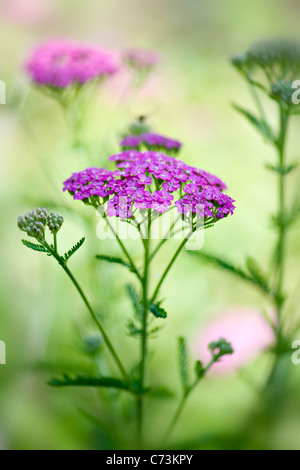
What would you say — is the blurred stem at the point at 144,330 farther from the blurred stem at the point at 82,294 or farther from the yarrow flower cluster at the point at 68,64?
the yarrow flower cluster at the point at 68,64

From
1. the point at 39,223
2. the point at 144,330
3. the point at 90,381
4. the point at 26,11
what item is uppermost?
the point at 26,11

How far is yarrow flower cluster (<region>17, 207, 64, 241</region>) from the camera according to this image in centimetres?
101

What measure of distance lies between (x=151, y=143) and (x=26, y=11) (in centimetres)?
324

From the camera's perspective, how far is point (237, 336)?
2156 millimetres

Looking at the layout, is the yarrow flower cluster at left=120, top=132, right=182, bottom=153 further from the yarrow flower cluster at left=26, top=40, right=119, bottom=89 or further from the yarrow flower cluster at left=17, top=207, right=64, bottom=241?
the yarrow flower cluster at left=26, top=40, right=119, bottom=89

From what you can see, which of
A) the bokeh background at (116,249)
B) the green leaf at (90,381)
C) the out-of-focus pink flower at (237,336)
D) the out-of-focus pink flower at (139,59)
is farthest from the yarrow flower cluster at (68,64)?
the out-of-focus pink flower at (237,336)

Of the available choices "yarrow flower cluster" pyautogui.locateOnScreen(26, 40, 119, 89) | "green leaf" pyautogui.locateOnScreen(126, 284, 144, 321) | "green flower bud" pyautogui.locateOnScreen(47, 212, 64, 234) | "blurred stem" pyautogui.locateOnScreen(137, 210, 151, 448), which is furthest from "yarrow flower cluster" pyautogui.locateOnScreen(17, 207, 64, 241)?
"yarrow flower cluster" pyautogui.locateOnScreen(26, 40, 119, 89)

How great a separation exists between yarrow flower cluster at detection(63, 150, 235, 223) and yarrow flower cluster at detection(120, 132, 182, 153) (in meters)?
0.19

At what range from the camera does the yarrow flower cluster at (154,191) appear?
101cm

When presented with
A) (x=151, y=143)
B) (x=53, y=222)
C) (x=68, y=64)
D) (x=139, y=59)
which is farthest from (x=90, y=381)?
(x=139, y=59)

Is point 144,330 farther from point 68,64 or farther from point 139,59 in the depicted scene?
point 139,59

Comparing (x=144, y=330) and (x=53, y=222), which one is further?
(x=144, y=330)

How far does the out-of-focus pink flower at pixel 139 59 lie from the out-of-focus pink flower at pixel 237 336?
1070 millimetres
